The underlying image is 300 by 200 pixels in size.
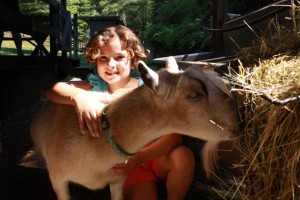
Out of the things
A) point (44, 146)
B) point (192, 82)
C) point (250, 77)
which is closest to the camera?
point (250, 77)

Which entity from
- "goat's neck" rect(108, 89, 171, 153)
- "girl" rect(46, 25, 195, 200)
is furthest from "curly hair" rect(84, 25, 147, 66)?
"goat's neck" rect(108, 89, 171, 153)

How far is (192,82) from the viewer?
8.36 feet

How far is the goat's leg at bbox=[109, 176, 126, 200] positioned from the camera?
3426 mm

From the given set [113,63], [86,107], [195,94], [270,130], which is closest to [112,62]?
[113,63]

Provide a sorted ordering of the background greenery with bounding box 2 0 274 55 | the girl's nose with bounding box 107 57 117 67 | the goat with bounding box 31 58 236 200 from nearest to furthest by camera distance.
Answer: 1. the goat with bounding box 31 58 236 200
2. the girl's nose with bounding box 107 57 117 67
3. the background greenery with bounding box 2 0 274 55

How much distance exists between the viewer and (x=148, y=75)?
2.46 meters

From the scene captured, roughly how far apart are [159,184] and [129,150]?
169cm

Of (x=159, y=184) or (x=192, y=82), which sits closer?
(x=192, y=82)

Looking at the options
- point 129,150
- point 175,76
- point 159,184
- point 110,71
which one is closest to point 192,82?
point 175,76

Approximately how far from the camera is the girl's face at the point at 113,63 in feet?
10.6

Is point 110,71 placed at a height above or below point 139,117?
above

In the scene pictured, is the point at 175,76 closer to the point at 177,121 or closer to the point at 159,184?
the point at 177,121

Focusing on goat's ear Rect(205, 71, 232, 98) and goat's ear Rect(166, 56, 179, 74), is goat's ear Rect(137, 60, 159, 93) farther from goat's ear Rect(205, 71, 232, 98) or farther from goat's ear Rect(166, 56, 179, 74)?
goat's ear Rect(205, 71, 232, 98)

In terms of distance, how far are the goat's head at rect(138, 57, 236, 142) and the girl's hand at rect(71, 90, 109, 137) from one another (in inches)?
18.6
